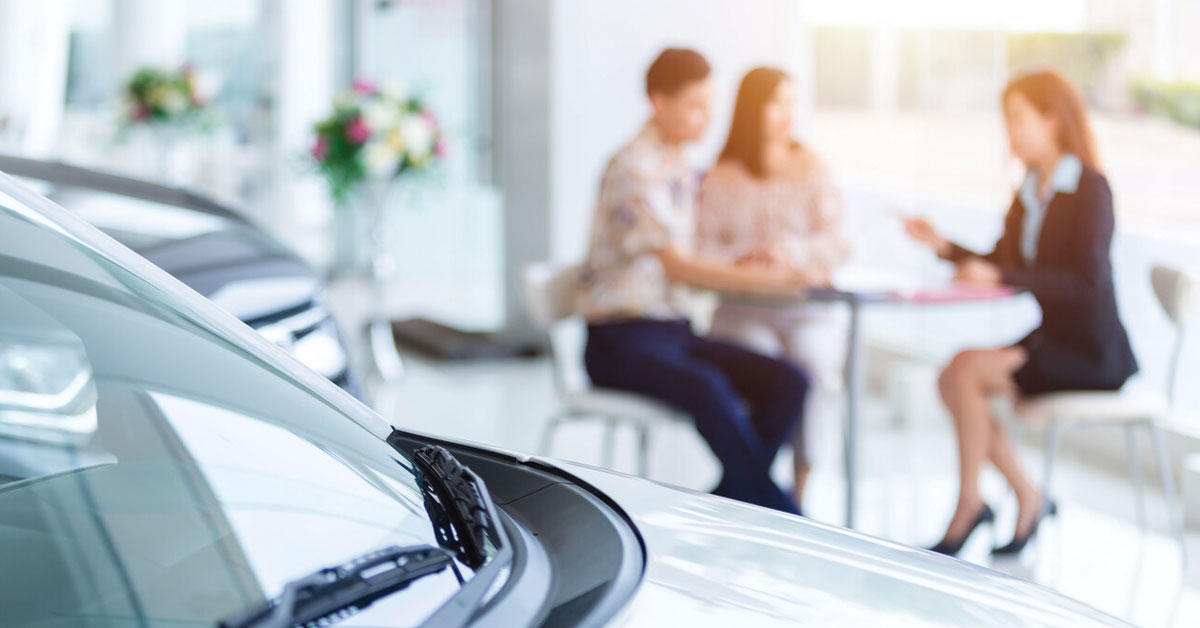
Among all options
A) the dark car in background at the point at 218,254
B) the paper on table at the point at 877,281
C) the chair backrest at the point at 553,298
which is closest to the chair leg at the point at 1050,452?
the paper on table at the point at 877,281

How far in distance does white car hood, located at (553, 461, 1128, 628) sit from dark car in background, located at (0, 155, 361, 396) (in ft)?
4.32

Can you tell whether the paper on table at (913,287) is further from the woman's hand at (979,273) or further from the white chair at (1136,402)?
the white chair at (1136,402)

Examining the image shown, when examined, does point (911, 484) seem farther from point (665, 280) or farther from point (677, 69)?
point (677, 69)

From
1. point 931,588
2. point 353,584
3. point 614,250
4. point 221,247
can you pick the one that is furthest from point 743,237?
point 353,584

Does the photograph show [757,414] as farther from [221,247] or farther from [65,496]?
[65,496]

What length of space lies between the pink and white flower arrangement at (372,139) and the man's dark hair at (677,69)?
1.94m

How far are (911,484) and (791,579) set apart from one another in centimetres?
357

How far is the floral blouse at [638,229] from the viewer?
11.9 ft

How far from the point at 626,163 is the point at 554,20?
2941 mm

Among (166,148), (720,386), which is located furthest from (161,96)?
(720,386)

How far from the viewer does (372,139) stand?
5.33m

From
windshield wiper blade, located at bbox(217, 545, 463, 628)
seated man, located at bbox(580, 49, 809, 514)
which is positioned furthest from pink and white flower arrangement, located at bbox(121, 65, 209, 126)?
windshield wiper blade, located at bbox(217, 545, 463, 628)

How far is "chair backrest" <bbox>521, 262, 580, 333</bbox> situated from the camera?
379 centimetres

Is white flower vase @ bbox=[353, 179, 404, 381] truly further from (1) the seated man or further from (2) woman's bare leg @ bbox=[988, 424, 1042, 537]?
(2) woman's bare leg @ bbox=[988, 424, 1042, 537]
